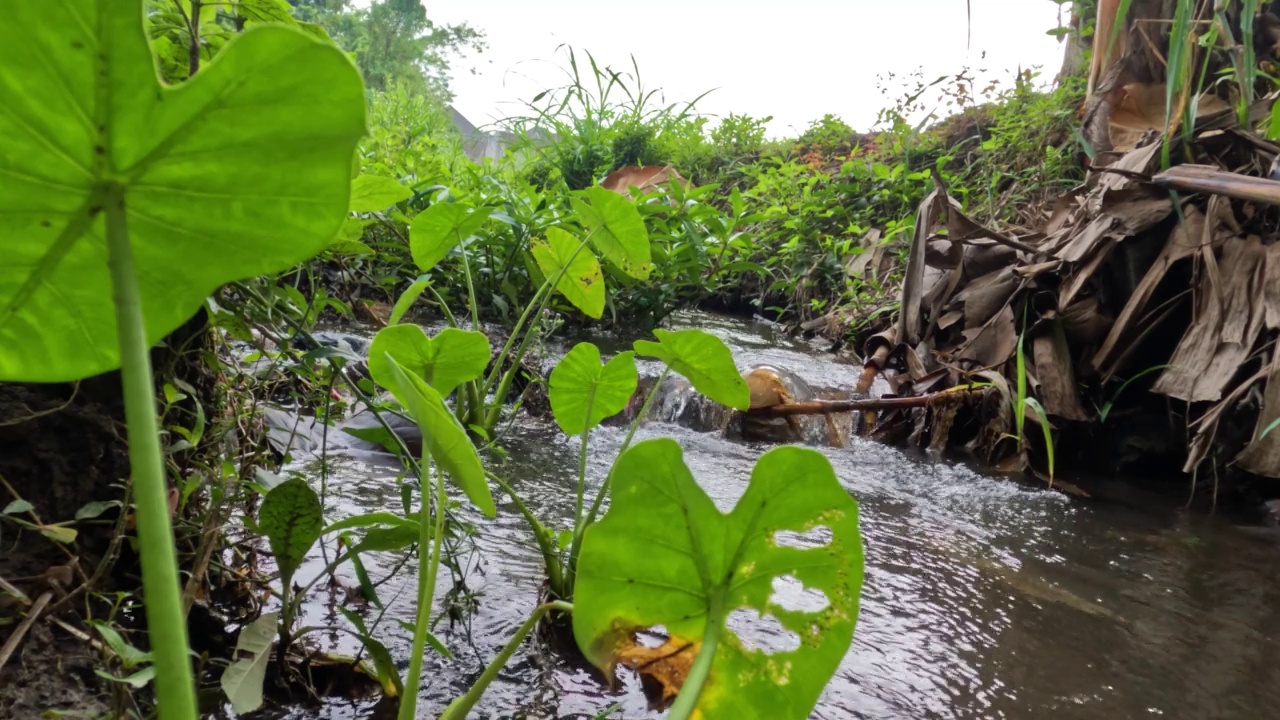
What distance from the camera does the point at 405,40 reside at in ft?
56.8

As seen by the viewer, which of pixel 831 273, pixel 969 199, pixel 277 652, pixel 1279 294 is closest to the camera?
pixel 277 652

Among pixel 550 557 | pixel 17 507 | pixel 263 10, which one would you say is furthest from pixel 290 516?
pixel 263 10

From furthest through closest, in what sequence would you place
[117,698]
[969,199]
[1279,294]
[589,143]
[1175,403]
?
[589,143] → [969,199] → [1175,403] → [1279,294] → [117,698]

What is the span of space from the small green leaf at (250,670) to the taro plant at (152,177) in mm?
337

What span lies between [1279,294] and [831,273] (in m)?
2.63

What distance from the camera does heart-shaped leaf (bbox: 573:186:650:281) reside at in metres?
1.17

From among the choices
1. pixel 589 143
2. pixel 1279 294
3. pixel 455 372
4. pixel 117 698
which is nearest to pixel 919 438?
pixel 1279 294

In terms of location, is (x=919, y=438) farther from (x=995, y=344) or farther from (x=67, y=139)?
(x=67, y=139)

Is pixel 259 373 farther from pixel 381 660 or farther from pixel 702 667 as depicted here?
pixel 702 667

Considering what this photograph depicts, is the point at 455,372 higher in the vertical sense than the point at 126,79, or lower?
lower

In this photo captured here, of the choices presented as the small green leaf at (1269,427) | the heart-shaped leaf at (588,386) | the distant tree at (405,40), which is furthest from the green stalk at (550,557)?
the distant tree at (405,40)

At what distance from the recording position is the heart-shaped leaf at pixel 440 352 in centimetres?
73

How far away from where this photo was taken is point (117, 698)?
55 centimetres

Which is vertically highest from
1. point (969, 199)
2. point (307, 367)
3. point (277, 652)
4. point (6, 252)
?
point (969, 199)
